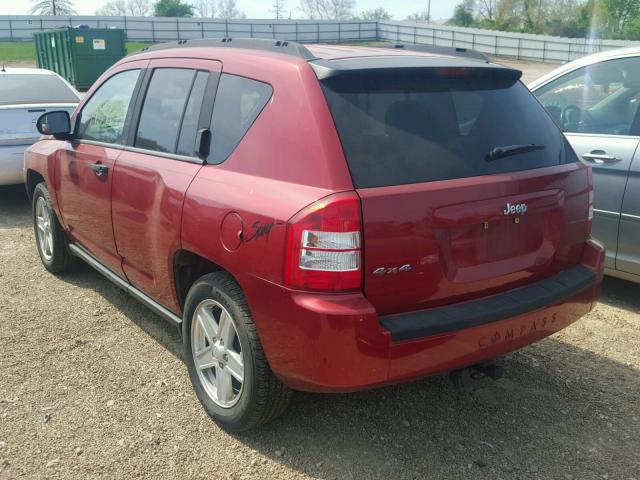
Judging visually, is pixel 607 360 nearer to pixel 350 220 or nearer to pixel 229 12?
pixel 350 220

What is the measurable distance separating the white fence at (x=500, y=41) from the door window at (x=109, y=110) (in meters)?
34.3

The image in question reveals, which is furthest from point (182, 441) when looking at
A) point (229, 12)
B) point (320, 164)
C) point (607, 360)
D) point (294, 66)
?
point (229, 12)

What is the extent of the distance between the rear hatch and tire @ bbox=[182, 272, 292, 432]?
0.66 metres

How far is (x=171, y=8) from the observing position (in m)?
70.0

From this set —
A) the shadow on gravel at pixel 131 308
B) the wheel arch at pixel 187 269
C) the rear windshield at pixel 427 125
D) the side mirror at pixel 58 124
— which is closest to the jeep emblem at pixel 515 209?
the rear windshield at pixel 427 125

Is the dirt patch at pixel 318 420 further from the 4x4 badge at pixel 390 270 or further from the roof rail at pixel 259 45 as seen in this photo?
the roof rail at pixel 259 45

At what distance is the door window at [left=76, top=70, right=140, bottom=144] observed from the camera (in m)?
4.10

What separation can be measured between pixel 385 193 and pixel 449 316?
0.58m

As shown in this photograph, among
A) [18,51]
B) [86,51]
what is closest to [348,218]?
[86,51]

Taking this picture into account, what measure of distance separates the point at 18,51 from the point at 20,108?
1396 inches

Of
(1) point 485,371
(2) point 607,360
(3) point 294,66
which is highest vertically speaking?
(3) point 294,66

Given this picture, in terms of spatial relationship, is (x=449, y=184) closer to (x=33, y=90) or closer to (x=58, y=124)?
(x=58, y=124)

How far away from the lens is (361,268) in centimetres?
256

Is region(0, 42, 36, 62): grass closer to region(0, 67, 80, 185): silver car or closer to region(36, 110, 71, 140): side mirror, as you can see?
region(0, 67, 80, 185): silver car
